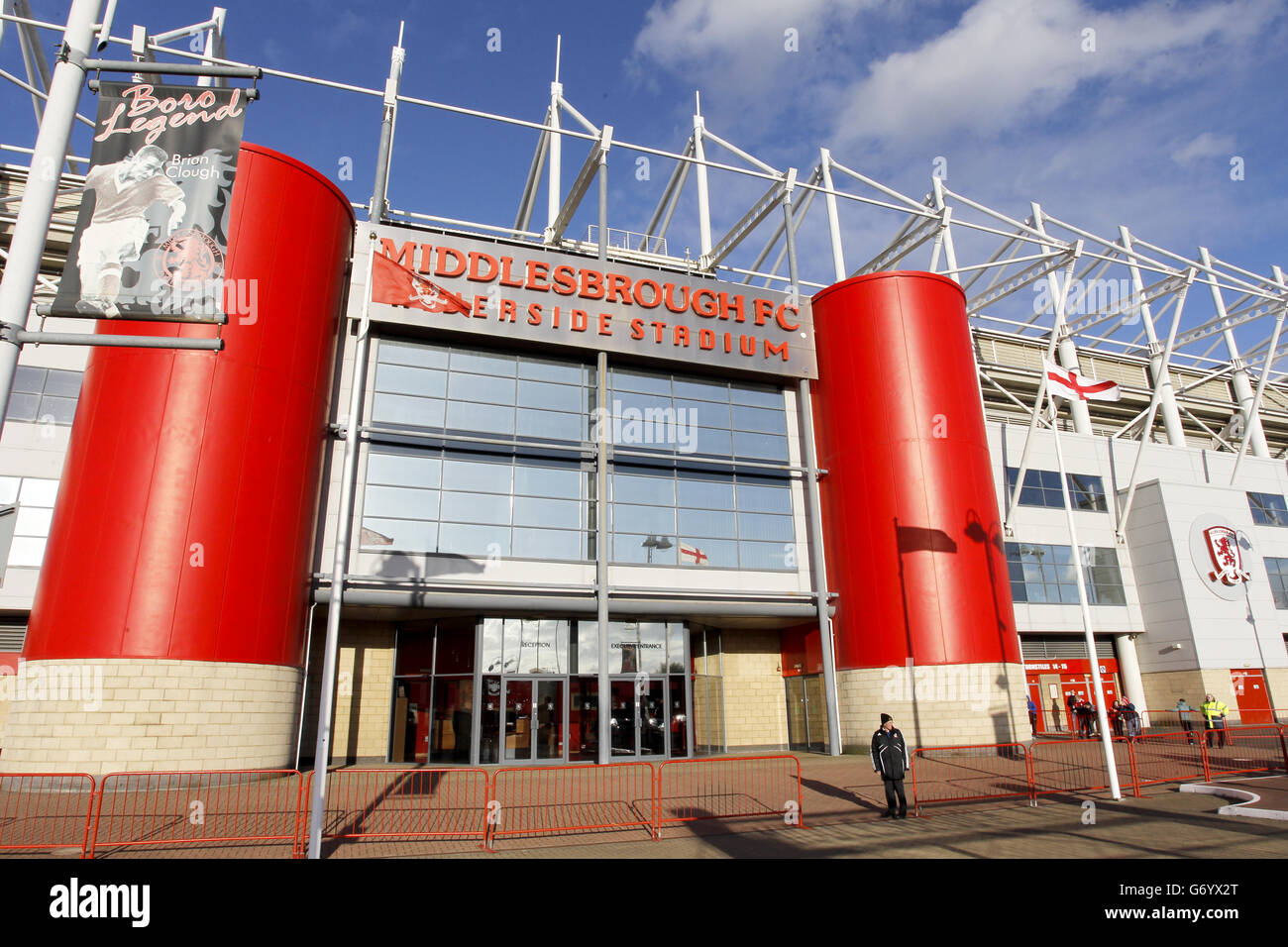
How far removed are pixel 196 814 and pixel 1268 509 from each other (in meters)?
44.8

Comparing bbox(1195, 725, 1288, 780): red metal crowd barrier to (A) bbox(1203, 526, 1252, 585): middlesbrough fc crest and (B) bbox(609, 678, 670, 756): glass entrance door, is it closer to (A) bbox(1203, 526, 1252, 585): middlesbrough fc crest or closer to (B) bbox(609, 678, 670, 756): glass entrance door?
(A) bbox(1203, 526, 1252, 585): middlesbrough fc crest

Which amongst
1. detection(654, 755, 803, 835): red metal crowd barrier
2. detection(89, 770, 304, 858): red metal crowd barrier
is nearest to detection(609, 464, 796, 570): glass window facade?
detection(654, 755, 803, 835): red metal crowd barrier

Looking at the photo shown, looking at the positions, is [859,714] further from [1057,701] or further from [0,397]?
[0,397]

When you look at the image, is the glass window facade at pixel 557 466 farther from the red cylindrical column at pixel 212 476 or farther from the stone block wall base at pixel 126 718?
the stone block wall base at pixel 126 718

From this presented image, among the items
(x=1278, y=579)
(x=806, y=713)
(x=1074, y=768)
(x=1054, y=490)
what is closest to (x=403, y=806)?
(x=1074, y=768)

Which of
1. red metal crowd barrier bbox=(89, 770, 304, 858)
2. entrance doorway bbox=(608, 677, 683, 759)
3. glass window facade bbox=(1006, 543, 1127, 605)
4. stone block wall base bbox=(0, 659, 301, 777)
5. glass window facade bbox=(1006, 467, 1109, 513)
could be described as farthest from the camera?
glass window facade bbox=(1006, 467, 1109, 513)

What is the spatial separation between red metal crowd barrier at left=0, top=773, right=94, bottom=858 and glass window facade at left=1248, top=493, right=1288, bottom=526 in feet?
145

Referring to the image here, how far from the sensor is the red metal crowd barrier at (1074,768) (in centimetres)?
1545

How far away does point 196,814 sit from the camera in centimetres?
1260

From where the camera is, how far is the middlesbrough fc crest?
1298 inches

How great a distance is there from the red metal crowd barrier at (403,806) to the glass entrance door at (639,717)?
19.2ft

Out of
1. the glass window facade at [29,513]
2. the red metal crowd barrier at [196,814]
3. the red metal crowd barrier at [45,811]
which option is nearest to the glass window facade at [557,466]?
the red metal crowd barrier at [196,814]

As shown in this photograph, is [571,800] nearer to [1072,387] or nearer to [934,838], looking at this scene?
Answer: [934,838]
